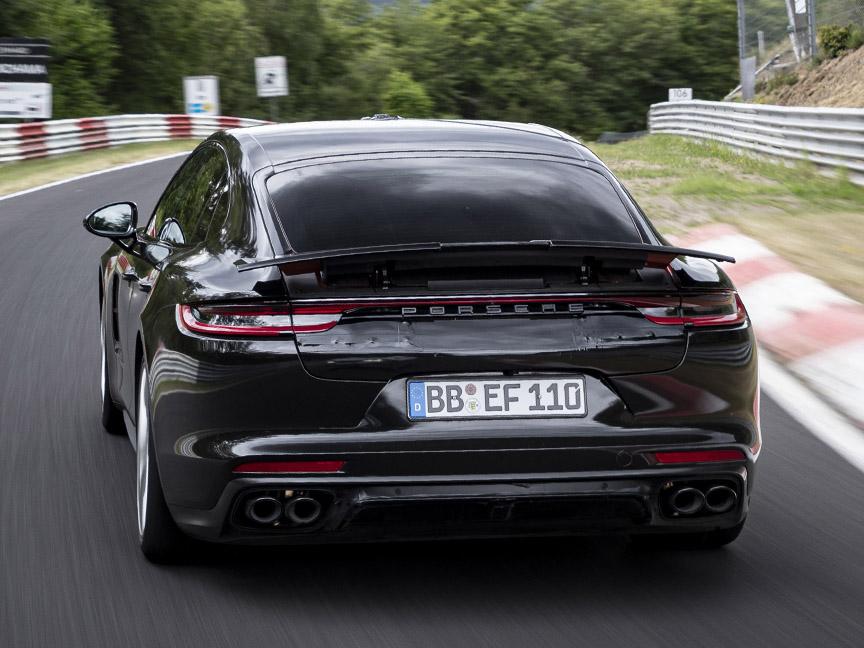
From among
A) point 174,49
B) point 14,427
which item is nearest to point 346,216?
point 14,427

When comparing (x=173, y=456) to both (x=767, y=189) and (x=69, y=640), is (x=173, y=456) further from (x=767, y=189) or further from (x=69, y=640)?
(x=767, y=189)

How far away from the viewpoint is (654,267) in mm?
4156

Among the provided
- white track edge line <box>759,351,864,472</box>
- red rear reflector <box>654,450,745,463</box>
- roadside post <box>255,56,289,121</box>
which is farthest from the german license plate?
roadside post <box>255,56,289,121</box>

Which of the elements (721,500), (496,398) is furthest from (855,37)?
(496,398)

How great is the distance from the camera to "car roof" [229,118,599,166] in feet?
16.2

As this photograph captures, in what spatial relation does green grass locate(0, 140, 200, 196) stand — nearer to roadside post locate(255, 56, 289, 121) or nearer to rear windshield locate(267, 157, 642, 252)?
roadside post locate(255, 56, 289, 121)

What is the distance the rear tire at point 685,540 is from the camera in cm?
458

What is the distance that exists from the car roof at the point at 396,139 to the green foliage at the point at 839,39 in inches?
1200

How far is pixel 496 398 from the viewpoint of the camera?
3879 mm

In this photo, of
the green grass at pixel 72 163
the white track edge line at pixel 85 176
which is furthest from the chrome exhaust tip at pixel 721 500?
the green grass at pixel 72 163

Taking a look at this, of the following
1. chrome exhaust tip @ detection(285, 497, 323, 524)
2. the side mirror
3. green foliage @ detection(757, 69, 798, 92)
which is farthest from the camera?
green foliage @ detection(757, 69, 798, 92)

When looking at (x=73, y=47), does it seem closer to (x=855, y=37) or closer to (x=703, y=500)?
(x=855, y=37)

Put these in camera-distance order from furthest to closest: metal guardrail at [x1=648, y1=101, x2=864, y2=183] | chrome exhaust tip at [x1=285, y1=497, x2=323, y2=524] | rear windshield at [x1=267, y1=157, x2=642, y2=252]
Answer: metal guardrail at [x1=648, y1=101, x2=864, y2=183]
rear windshield at [x1=267, y1=157, x2=642, y2=252]
chrome exhaust tip at [x1=285, y1=497, x2=323, y2=524]

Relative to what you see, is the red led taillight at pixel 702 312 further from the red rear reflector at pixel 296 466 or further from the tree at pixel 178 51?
the tree at pixel 178 51
